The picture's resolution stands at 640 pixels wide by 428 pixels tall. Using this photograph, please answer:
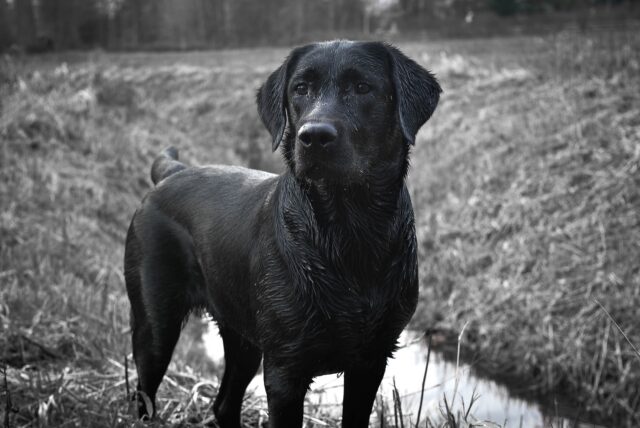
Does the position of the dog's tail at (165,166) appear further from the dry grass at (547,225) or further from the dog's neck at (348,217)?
the dry grass at (547,225)

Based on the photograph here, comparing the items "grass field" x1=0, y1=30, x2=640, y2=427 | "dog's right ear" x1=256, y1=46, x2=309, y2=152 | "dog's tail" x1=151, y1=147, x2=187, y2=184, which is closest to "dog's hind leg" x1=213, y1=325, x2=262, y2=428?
"grass field" x1=0, y1=30, x2=640, y2=427

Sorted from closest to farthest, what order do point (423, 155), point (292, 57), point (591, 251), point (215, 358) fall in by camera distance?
point (292, 57)
point (215, 358)
point (591, 251)
point (423, 155)

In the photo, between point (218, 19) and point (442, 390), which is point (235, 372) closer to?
point (442, 390)

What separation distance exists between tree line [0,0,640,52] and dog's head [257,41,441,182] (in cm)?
1424

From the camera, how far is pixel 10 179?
7.47 meters

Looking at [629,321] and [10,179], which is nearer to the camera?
[629,321]

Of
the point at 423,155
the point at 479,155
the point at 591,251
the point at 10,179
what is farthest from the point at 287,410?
the point at 423,155

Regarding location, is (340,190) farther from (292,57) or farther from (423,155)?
(423,155)

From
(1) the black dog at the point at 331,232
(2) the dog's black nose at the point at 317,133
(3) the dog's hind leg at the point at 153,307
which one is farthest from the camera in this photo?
(3) the dog's hind leg at the point at 153,307

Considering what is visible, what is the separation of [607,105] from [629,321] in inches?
162

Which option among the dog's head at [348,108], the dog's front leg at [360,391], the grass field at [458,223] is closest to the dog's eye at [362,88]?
the dog's head at [348,108]

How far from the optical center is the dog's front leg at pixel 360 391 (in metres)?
2.59

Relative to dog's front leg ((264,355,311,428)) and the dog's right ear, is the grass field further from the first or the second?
the dog's right ear

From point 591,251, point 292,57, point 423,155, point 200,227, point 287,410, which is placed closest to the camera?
point 287,410
